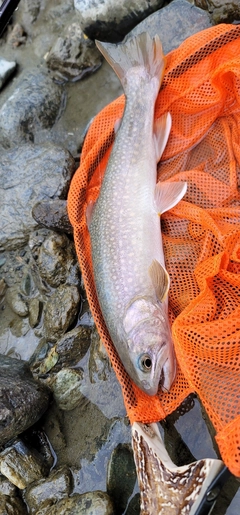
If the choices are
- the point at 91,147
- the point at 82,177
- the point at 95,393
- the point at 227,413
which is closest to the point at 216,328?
the point at 227,413

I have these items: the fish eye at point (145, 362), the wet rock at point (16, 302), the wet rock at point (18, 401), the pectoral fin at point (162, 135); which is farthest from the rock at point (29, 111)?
the fish eye at point (145, 362)

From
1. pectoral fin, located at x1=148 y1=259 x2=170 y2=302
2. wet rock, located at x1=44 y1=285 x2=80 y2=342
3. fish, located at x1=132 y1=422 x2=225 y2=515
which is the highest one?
pectoral fin, located at x1=148 y1=259 x2=170 y2=302

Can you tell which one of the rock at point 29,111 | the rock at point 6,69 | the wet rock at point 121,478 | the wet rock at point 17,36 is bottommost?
the wet rock at point 121,478

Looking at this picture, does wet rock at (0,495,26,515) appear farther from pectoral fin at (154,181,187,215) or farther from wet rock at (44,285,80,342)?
pectoral fin at (154,181,187,215)

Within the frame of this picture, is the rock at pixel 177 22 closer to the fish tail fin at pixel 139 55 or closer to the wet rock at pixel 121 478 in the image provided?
the fish tail fin at pixel 139 55

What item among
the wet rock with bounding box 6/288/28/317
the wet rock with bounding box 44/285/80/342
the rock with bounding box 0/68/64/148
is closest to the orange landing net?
the wet rock with bounding box 44/285/80/342

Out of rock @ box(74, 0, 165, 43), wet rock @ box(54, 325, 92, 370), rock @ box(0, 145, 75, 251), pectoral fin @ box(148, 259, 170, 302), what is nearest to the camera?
pectoral fin @ box(148, 259, 170, 302)

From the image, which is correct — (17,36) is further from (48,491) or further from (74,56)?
(48,491)
